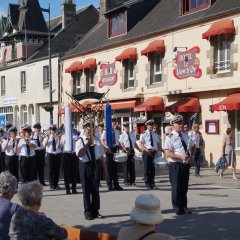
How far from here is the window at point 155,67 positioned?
1020 inches

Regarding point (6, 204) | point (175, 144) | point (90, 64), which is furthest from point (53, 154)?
point (90, 64)

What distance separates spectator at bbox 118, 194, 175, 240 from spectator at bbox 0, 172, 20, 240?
74.7 inches

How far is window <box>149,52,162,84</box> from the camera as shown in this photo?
25906 millimetres

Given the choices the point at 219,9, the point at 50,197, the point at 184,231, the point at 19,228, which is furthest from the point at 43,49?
the point at 19,228

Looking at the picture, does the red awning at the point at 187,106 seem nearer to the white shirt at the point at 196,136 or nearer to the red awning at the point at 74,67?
the white shirt at the point at 196,136

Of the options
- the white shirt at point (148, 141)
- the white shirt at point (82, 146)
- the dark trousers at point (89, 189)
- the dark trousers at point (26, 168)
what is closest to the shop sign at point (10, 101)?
the dark trousers at point (26, 168)

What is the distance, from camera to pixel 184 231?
8.96 metres

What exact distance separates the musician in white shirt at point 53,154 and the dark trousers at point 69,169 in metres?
0.93

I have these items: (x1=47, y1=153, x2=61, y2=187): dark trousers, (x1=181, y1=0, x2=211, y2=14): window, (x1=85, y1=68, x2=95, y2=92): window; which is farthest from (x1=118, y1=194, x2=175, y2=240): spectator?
(x1=85, y1=68, x2=95, y2=92): window

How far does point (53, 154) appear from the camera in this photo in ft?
50.6

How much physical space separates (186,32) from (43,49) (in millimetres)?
19772

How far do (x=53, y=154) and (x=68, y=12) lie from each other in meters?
29.0

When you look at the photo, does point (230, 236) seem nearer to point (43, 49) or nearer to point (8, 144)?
point (8, 144)

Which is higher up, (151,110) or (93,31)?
(93,31)
